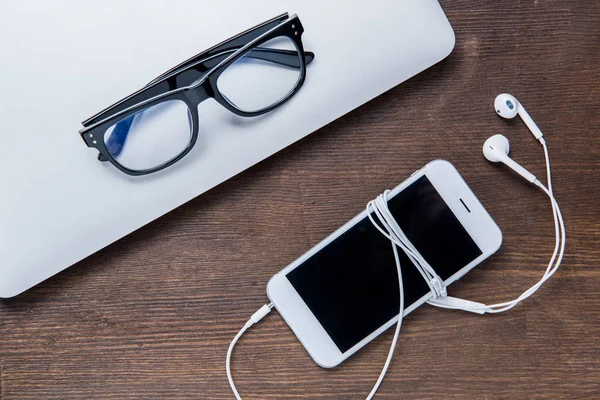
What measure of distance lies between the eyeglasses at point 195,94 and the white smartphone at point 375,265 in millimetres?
169

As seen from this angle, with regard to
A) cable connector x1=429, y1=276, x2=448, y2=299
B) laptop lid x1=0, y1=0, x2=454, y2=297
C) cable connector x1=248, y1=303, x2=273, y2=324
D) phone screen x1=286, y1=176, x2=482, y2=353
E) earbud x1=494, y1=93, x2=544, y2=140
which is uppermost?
laptop lid x1=0, y1=0, x2=454, y2=297

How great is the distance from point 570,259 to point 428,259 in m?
0.16

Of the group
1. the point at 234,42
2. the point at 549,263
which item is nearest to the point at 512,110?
the point at 549,263

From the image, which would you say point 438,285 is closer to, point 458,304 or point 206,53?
point 458,304

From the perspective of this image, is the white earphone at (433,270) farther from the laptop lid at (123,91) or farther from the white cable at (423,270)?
the laptop lid at (123,91)

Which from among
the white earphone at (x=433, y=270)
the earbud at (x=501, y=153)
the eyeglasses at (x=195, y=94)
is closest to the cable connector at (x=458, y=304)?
the white earphone at (x=433, y=270)

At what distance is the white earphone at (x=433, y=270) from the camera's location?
25.2 inches

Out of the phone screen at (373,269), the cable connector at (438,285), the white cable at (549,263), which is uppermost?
the phone screen at (373,269)

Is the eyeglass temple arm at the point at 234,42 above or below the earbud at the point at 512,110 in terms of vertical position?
above

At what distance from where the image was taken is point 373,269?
66 cm

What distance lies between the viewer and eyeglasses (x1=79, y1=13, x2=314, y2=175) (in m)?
0.56

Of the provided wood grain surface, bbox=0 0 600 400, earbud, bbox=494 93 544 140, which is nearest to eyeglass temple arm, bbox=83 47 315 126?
wood grain surface, bbox=0 0 600 400

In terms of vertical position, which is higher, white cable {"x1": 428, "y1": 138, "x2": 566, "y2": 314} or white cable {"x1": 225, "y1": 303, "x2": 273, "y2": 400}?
white cable {"x1": 225, "y1": 303, "x2": 273, "y2": 400}

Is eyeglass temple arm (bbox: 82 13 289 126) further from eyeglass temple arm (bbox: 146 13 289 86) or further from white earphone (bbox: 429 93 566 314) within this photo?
white earphone (bbox: 429 93 566 314)
